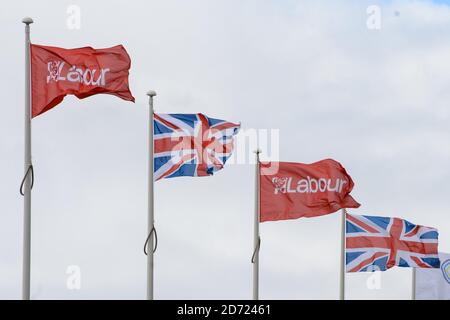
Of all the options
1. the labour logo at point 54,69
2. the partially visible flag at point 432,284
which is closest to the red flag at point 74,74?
the labour logo at point 54,69

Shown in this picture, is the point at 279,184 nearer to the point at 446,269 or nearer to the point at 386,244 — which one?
the point at 386,244

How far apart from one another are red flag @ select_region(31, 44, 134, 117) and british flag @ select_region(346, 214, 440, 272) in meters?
14.5

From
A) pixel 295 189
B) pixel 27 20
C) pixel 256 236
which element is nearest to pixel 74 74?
pixel 27 20

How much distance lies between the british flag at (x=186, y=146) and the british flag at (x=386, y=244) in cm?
949

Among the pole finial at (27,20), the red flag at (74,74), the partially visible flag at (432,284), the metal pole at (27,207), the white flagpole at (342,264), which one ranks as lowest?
the partially visible flag at (432,284)

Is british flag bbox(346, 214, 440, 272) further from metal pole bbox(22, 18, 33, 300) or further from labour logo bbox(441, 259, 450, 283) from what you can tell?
metal pole bbox(22, 18, 33, 300)

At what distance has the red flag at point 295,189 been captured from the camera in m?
37.9

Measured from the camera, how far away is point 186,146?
113ft

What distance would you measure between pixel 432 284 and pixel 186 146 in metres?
22.7

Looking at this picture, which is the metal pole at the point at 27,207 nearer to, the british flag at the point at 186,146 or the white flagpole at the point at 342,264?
the british flag at the point at 186,146

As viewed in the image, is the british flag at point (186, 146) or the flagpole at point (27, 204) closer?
the flagpole at point (27, 204)
